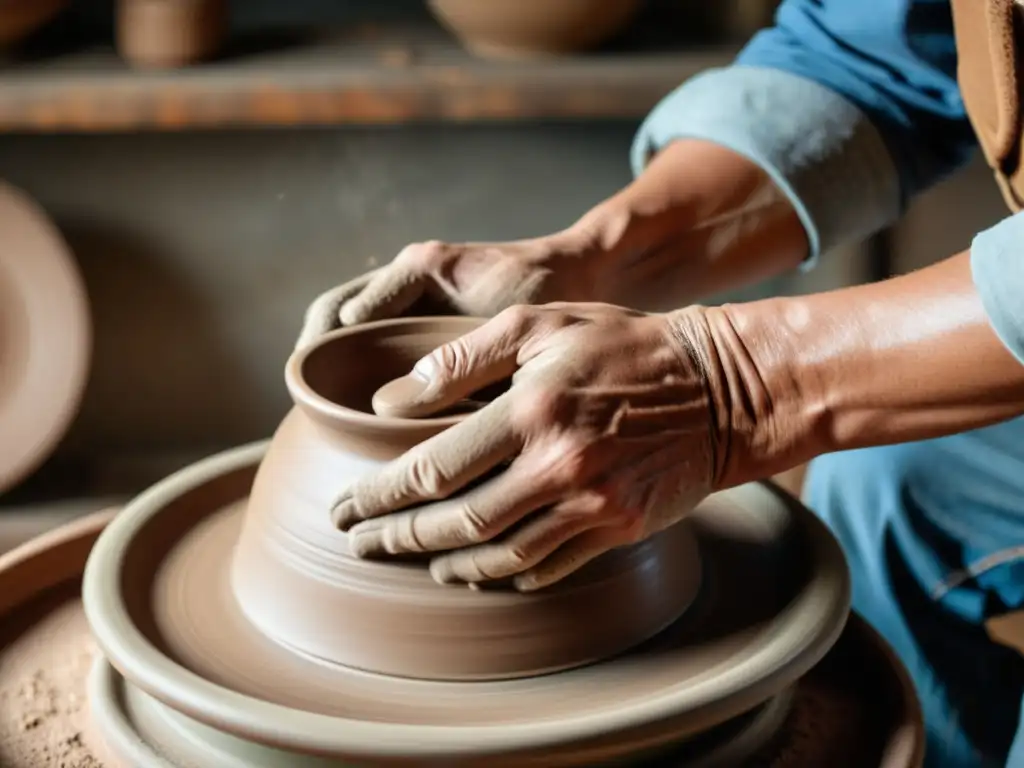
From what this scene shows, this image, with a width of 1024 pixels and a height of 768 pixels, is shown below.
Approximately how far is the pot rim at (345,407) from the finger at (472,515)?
0.06 m

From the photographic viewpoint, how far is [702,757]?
0.87 meters

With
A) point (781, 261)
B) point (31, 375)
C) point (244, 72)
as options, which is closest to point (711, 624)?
point (781, 261)

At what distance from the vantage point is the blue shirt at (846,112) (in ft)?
4.53

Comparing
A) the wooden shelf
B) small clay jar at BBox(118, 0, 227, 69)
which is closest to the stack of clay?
the wooden shelf

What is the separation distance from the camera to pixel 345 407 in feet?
3.10

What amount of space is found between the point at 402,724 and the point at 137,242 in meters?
1.98

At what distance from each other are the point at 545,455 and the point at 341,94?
4.95 ft

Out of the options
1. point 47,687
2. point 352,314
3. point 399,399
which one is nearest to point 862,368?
point 399,399

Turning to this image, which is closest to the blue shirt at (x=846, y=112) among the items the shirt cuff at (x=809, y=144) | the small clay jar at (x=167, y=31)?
the shirt cuff at (x=809, y=144)

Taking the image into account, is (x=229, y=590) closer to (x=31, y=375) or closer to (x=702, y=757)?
(x=702, y=757)

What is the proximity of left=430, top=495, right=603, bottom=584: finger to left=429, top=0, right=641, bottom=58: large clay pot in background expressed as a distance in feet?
5.18

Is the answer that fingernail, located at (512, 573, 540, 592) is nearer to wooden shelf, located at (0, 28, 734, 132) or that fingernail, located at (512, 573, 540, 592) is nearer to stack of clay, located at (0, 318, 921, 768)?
stack of clay, located at (0, 318, 921, 768)

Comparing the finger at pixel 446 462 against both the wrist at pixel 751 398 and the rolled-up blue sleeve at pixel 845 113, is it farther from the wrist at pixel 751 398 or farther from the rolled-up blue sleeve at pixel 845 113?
the rolled-up blue sleeve at pixel 845 113

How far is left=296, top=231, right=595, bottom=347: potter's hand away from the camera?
1146 millimetres
